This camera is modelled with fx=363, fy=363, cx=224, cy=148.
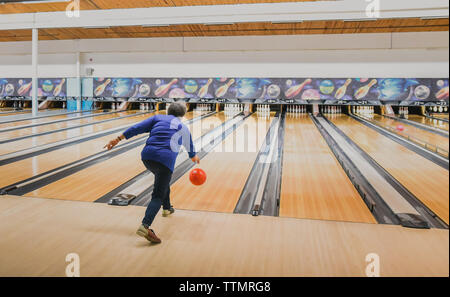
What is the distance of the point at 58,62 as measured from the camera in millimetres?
11734

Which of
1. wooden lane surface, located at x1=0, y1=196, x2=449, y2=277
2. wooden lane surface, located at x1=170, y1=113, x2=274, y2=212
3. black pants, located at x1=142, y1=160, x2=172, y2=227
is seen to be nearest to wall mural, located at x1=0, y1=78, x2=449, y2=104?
wooden lane surface, located at x1=170, y1=113, x2=274, y2=212

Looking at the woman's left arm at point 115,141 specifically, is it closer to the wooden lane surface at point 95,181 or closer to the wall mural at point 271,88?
the wooden lane surface at point 95,181

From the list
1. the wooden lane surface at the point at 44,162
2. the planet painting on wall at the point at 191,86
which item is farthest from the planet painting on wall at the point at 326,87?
the wooden lane surface at the point at 44,162

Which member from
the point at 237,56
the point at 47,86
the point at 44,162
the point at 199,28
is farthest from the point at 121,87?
the point at 44,162

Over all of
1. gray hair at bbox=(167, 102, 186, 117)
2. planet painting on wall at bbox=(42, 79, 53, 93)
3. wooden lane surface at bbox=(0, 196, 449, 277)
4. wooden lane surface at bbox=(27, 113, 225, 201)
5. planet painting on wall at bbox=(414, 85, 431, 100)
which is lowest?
wooden lane surface at bbox=(0, 196, 449, 277)

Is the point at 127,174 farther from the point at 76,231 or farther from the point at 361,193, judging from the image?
the point at 361,193

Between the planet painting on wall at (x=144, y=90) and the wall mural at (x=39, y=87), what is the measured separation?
2512mm

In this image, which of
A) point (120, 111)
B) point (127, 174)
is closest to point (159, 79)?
point (120, 111)

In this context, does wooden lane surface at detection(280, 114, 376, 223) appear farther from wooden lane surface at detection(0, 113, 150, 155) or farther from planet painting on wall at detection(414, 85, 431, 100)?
planet painting on wall at detection(414, 85, 431, 100)

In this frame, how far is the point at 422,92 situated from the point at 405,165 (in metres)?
5.99

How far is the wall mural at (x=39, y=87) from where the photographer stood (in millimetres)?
11414

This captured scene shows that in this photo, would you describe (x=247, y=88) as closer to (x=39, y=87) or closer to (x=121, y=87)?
(x=121, y=87)

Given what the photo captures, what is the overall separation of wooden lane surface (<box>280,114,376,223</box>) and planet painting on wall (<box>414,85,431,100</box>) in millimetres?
4947

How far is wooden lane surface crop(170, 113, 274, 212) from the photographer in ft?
9.76
